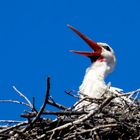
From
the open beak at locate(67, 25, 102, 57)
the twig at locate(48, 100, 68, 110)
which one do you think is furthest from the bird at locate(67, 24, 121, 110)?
the twig at locate(48, 100, 68, 110)

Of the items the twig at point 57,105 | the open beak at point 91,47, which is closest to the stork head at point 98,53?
the open beak at point 91,47

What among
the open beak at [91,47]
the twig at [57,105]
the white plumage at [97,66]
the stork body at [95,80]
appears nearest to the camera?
the twig at [57,105]

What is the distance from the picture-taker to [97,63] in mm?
10469

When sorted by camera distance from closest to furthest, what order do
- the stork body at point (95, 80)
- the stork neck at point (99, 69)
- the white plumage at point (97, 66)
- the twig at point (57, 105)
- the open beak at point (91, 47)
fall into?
1. the twig at point (57, 105)
2. the stork body at point (95, 80)
3. the white plumage at point (97, 66)
4. the stork neck at point (99, 69)
5. the open beak at point (91, 47)

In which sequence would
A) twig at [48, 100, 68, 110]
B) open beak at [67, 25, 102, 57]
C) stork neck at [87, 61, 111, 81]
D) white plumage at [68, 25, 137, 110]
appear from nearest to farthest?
twig at [48, 100, 68, 110] < white plumage at [68, 25, 137, 110] < stork neck at [87, 61, 111, 81] < open beak at [67, 25, 102, 57]

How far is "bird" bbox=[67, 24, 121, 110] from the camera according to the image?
945 centimetres

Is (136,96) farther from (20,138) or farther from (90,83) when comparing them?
(90,83)

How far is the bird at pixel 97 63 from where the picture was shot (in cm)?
945

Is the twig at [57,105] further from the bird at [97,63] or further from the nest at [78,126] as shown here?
the bird at [97,63]

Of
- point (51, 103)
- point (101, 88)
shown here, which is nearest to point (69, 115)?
point (51, 103)

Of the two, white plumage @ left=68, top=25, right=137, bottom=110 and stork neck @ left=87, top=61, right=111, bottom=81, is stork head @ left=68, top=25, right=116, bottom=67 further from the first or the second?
stork neck @ left=87, top=61, right=111, bottom=81

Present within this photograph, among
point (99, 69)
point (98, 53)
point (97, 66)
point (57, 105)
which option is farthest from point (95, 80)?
point (57, 105)

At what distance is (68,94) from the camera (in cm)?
725

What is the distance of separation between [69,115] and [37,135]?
318 mm
